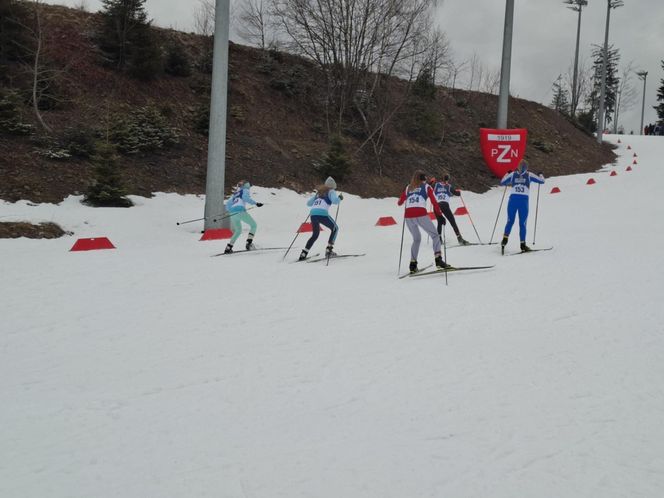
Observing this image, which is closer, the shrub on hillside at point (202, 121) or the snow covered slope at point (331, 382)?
the snow covered slope at point (331, 382)

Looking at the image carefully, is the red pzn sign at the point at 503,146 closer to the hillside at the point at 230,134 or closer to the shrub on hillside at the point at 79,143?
the hillside at the point at 230,134

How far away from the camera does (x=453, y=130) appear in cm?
3181

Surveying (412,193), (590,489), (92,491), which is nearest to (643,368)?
(590,489)

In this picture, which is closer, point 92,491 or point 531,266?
point 92,491

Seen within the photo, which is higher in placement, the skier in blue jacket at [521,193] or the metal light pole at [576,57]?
the metal light pole at [576,57]

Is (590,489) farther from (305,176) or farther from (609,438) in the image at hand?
(305,176)

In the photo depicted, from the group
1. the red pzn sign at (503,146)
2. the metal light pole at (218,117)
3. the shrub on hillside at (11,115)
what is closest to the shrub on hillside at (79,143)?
the shrub on hillside at (11,115)

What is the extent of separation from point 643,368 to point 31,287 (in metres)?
7.53

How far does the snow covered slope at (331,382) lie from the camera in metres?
2.81

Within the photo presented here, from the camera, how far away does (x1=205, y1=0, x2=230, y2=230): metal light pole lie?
13414 millimetres

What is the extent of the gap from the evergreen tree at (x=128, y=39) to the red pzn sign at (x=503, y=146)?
15.4 m

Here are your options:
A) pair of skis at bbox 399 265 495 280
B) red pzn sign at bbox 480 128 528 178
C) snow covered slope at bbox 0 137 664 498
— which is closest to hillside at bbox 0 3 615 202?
red pzn sign at bbox 480 128 528 178

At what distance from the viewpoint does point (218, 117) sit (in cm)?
1362

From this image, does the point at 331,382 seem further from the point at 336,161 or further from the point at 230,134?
the point at 230,134
